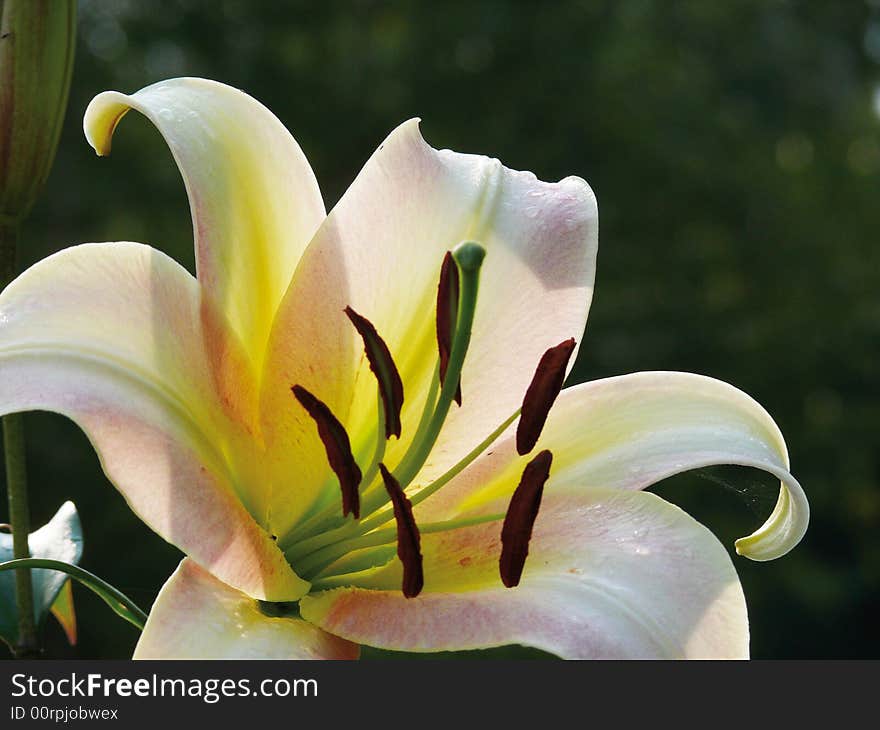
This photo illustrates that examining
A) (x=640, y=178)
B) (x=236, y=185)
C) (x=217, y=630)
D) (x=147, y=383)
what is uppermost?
(x=640, y=178)

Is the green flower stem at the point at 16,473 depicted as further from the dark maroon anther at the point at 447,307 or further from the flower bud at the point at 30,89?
the dark maroon anther at the point at 447,307

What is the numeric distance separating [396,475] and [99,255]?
0.18 metres

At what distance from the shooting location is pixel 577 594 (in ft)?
1.74

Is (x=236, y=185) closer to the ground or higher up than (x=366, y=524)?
higher up

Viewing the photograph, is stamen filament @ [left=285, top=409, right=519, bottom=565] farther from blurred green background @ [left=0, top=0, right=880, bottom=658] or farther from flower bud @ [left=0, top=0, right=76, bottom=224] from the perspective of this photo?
blurred green background @ [left=0, top=0, right=880, bottom=658]

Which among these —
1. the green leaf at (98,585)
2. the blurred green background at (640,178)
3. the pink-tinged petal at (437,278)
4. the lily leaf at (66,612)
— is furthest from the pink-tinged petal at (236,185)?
the blurred green background at (640,178)

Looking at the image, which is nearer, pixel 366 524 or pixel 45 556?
pixel 366 524

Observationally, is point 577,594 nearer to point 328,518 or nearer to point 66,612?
point 328,518

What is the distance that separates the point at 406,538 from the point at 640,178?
5037 millimetres

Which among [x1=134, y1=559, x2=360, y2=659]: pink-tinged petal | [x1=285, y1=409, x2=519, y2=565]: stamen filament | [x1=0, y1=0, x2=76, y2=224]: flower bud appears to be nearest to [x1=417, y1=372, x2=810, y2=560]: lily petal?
[x1=285, y1=409, x2=519, y2=565]: stamen filament

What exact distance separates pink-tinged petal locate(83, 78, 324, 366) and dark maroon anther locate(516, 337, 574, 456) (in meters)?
0.14

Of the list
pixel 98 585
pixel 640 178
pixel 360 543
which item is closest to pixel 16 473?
pixel 98 585

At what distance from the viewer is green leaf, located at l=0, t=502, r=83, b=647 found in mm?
626

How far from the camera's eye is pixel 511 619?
51 centimetres
